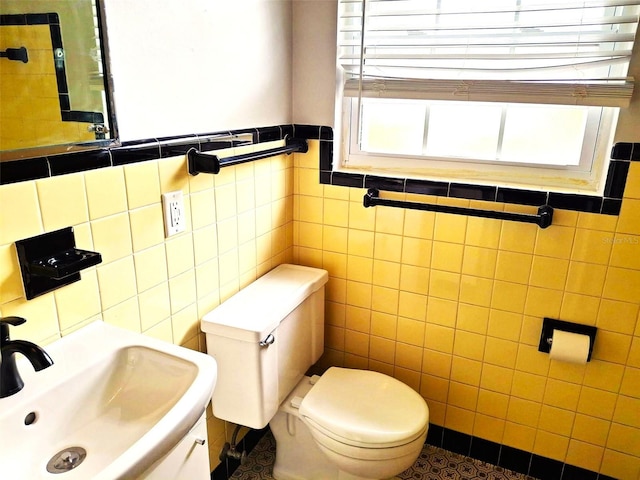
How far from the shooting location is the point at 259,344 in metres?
1.44

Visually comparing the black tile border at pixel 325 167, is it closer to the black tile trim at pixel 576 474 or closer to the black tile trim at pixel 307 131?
the black tile trim at pixel 307 131

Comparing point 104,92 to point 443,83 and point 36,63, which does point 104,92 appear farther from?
point 443,83

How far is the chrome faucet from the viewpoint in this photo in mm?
809

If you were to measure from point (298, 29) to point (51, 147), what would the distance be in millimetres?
1121

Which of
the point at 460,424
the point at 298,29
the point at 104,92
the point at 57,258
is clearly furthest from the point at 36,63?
the point at 460,424

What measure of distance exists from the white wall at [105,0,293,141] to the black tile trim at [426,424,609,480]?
57.6 inches

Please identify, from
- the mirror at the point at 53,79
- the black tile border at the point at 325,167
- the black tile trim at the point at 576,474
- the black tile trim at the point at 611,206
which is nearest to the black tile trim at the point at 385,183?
the black tile border at the point at 325,167

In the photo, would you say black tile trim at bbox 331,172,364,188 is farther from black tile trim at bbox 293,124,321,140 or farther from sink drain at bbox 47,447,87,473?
sink drain at bbox 47,447,87,473

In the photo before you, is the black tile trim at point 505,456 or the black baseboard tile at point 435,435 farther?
the black baseboard tile at point 435,435

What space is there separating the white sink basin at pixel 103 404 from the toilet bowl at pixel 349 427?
654mm

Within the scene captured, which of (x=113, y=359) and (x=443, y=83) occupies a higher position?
(x=443, y=83)

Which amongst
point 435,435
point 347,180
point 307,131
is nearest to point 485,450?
point 435,435

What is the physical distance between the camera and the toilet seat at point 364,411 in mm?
1459

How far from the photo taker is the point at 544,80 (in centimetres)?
150
